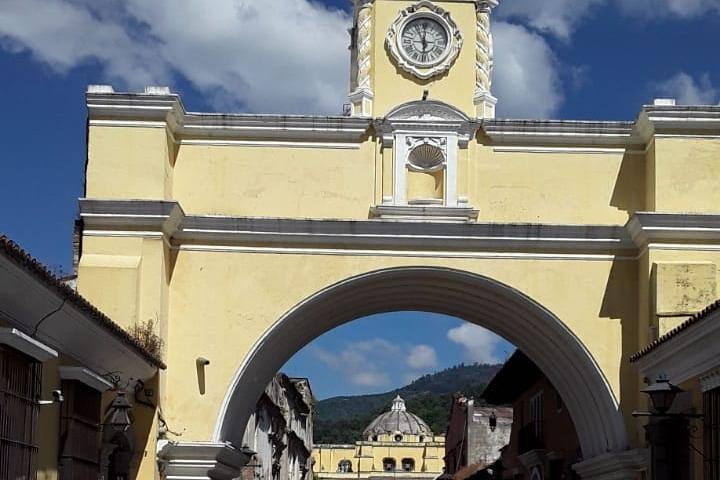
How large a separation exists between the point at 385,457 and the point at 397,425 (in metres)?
5.74

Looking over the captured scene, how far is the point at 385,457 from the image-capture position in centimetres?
9794

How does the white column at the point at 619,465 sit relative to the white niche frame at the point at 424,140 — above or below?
below

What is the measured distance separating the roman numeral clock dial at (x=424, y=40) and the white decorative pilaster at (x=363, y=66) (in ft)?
1.03

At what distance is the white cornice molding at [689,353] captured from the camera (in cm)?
1530

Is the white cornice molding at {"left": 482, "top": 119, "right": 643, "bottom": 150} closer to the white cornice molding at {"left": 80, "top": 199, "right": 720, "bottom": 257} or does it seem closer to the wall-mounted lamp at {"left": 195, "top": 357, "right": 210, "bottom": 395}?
the white cornice molding at {"left": 80, "top": 199, "right": 720, "bottom": 257}

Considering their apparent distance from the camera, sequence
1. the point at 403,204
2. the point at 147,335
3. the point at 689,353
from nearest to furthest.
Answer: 1. the point at 689,353
2. the point at 147,335
3. the point at 403,204

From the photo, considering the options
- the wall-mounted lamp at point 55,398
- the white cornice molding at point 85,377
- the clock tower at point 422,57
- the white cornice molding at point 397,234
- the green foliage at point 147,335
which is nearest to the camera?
the wall-mounted lamp at point 55,398

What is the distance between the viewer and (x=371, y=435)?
333ft

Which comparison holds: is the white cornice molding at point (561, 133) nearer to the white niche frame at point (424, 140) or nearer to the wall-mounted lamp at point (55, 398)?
the white niche frame at point (424, 140)

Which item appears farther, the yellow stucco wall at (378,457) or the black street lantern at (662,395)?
the yellow stucco wall at (378,457)

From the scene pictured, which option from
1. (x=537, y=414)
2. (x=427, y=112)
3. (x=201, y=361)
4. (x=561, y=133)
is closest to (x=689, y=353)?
(x=561, y=133)

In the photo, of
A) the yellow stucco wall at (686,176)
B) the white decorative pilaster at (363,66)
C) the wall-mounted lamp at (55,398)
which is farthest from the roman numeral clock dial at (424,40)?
the wall-mounted lamp at (55,398)

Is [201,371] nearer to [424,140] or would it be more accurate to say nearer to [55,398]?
[424,140]

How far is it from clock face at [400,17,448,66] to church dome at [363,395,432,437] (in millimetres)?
82356
